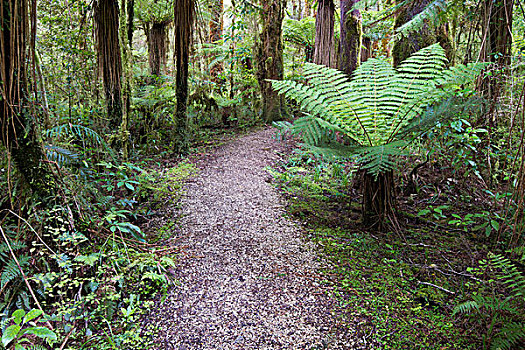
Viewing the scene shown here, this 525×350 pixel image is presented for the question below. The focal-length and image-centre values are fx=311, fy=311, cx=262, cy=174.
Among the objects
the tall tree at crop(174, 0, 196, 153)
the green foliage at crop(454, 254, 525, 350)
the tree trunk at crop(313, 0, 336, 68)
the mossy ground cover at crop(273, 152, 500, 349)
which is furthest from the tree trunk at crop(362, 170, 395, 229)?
the tree trunk at crop(313, 0, 336, 68)

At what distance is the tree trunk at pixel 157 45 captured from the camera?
7.97 m

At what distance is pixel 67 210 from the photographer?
6.48 feet

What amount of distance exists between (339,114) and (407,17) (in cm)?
213

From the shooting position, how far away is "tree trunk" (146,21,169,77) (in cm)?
797

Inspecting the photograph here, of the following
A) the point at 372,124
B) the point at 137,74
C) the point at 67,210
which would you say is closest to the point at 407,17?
the point at 372,124

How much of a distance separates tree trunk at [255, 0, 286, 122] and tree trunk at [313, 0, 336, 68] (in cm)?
97

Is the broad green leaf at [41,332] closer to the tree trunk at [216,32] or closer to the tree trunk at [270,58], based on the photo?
the tree trunk at [270,58]

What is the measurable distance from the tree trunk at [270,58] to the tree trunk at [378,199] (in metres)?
4.00

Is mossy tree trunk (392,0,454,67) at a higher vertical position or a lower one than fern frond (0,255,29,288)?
higher

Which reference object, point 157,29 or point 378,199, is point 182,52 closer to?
point 378,199

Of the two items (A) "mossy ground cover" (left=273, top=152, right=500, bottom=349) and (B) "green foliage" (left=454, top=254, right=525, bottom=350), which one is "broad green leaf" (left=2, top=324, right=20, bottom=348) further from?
(B) "green foliage" (left=454, top=254, right=525, bottom=350)

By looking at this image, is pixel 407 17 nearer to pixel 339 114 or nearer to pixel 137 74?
pixel 339 114

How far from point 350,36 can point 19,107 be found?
204 inches

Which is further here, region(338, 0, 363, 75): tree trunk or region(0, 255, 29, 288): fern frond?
region(338, 0, 363, 75): tree trunk
